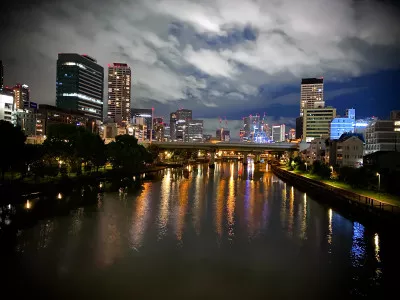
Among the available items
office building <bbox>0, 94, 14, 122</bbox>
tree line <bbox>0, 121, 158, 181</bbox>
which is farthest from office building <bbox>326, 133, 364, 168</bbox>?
office building <bbox>0, 94, 14, 122</bbox>

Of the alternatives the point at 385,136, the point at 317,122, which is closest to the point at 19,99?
the point at 317,122

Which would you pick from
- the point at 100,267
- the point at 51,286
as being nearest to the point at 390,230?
the point at 100,267

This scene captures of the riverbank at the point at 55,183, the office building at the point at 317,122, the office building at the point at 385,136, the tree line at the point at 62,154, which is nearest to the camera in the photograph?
the riverbank at the point at 55,183

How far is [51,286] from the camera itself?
1388 centimetres

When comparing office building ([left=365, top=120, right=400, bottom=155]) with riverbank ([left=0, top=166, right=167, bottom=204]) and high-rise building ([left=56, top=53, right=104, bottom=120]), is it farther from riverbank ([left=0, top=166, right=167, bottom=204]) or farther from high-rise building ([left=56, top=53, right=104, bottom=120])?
high-rise building ([left=56, top=53, right=104, bottom=120])

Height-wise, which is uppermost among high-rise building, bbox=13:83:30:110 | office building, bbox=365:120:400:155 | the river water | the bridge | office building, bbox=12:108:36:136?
high-rise building, bbox=13:83:30:110

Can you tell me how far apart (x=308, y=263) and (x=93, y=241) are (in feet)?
40.7

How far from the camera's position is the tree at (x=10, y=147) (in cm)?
3053

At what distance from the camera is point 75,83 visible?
145 metres

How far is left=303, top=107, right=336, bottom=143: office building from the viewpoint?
114 meters

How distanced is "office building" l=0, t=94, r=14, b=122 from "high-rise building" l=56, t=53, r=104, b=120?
57847mm

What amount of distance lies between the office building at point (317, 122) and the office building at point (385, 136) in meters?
56.9

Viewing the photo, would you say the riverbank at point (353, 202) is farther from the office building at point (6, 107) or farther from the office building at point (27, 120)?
the office building at point (27, 120)

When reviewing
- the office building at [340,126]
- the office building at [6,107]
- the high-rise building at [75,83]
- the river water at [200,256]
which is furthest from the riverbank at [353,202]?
the high-rise building at [75,83]
